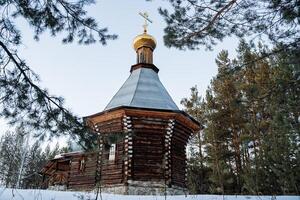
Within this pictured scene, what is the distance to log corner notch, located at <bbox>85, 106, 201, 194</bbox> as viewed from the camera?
1305 centimetres

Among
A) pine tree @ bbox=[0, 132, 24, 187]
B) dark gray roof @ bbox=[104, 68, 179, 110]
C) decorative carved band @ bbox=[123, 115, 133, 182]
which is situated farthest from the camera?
pine tree @ bbox=[0, 132, 24, 187]

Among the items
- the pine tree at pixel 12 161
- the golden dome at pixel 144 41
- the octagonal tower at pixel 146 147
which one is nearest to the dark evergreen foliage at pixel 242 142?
the octagonal tower at pixel 146 147

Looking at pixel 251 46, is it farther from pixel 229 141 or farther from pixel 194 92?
pixel 194 92

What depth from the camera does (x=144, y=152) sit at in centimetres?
1353

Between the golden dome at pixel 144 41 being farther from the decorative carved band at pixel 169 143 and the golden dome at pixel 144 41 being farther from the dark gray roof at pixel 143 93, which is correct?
the decorative carved band at pixel 169 143

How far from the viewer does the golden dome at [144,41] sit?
20.9 m

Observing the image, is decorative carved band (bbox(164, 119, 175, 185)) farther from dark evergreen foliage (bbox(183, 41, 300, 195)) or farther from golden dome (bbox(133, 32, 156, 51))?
golden dome (bbox(133, 32, 156, 51))

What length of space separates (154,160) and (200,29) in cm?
783

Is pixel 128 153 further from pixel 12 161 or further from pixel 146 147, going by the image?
pixel 12 161

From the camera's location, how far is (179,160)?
14.8m

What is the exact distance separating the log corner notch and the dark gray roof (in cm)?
84

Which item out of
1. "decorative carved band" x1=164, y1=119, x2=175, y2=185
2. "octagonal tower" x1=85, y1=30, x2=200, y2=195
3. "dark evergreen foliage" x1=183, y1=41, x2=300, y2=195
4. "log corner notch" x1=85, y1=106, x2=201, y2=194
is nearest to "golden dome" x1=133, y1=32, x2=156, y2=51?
"dark evergreen foliage" x1=183, y1=41, x2=300, y2=195

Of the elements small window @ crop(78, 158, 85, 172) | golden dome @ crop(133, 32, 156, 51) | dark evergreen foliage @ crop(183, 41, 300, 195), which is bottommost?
small window @ crop(78, 158, 85, 172)

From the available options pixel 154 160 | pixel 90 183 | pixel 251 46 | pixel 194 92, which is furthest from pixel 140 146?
pixel 194 92
